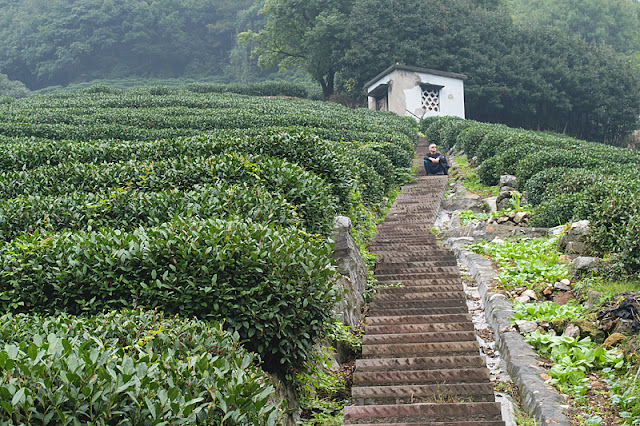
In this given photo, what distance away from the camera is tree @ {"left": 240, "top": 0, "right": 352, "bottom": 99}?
38844 millimetres

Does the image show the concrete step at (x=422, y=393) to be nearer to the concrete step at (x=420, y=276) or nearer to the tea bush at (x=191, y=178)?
the tea bush at (x=191, y=178)

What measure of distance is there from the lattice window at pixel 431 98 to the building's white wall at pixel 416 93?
254mm

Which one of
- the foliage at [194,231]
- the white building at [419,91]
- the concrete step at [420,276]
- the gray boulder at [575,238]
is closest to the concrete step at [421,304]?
the concrete step at [420,276]

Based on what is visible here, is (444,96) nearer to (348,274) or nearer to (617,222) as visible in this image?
(617,222)

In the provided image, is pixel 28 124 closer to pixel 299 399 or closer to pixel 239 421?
pixel 299 399

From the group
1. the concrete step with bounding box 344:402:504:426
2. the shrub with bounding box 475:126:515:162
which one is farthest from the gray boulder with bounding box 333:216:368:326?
the shrub with bounding box 475:126:515:162

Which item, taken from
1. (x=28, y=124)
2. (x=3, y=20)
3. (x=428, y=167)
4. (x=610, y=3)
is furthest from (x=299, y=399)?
(x=3, y=20)

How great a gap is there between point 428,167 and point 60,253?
12.4 m

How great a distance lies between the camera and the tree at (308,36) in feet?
127

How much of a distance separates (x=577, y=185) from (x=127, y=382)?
29.9ft

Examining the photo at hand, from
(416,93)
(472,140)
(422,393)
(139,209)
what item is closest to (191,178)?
(139,209)

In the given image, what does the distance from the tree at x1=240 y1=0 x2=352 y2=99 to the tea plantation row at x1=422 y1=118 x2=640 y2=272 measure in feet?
75.3

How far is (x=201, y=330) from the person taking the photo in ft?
13.0

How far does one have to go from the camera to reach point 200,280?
468cm
